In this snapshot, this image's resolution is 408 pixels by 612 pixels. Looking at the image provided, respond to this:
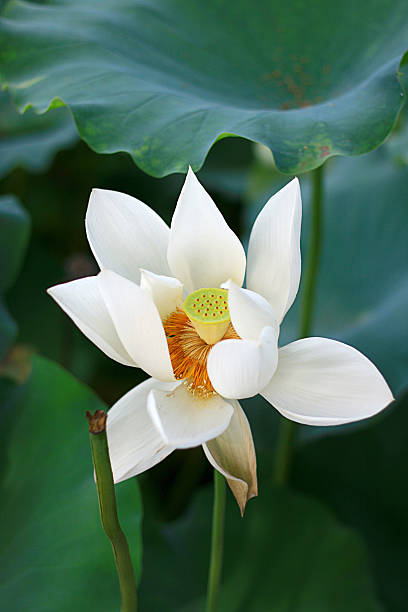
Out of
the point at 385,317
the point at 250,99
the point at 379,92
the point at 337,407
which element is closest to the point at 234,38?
the point at 250,99

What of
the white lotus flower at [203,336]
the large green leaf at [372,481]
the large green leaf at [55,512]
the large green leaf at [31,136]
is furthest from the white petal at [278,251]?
the large green leaf at [31,136]

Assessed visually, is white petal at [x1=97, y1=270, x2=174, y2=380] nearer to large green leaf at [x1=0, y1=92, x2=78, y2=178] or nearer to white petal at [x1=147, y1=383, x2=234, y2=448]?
white petal at [x1=147, y1=383, x2=234, y2=448]

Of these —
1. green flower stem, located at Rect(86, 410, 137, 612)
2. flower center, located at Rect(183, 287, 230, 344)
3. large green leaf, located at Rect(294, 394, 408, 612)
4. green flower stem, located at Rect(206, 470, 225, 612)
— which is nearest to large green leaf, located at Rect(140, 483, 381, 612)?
large green leaf, located at Rect(294, 394, 408, 612)

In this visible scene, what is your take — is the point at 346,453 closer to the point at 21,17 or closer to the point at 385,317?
the point at 385,317

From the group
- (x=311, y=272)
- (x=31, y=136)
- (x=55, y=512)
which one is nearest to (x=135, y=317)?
(x=55, y=512)

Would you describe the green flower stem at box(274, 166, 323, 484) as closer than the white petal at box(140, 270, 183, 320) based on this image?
No

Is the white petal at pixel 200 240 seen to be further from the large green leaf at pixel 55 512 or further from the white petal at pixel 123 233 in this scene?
the large green leaf at pixel 55 512
